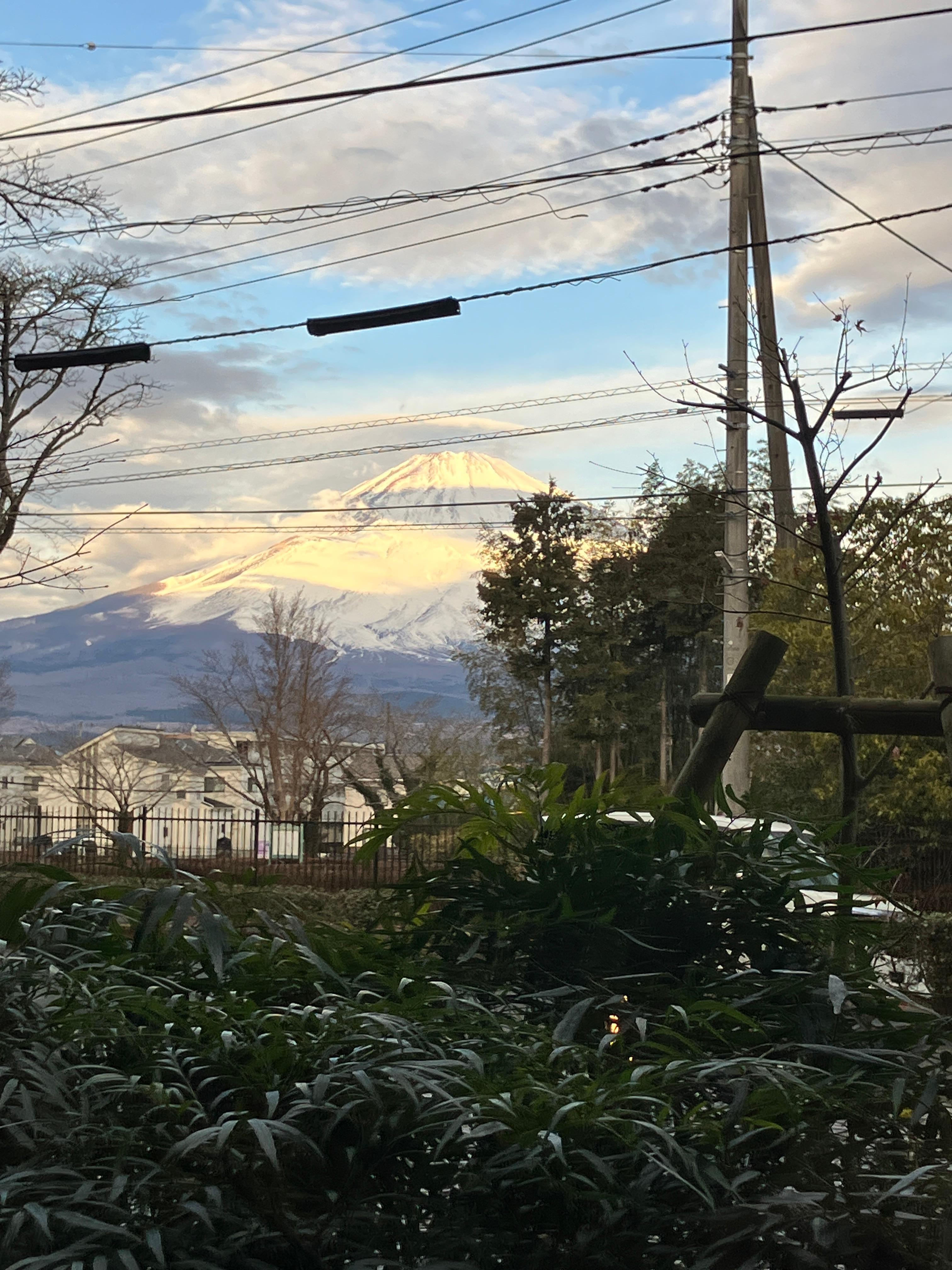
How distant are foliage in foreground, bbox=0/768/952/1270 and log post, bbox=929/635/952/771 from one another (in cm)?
168

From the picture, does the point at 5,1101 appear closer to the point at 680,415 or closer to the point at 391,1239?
the point at 391,1239

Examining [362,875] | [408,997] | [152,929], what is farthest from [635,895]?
[362,875]

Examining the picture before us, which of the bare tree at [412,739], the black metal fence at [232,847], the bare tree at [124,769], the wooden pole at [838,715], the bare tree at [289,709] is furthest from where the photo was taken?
the bare tree at [124,769]

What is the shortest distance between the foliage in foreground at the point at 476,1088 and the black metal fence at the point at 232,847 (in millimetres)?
77

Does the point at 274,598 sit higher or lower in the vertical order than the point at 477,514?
lower

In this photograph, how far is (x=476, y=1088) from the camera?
79 cm

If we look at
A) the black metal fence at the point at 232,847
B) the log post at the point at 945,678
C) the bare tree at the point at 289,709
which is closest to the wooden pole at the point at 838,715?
the log post at the point at 945,678

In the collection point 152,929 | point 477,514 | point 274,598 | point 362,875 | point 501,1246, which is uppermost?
point 477,514

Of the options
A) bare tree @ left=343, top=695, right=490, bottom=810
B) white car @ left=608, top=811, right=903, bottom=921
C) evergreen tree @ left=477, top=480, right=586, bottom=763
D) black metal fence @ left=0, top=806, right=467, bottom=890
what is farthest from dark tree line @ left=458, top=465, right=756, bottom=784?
white car @ left=608, top=811, right=903, bottom=921

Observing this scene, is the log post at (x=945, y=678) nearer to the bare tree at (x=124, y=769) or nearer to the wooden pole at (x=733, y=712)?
the wooden pole at (x=733, y=712)

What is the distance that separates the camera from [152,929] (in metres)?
1.06

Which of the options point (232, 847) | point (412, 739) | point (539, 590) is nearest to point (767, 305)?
point (232, 847)

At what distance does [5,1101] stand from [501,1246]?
0.32 metres

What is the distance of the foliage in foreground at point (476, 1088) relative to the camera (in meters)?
0.70
